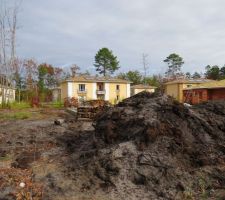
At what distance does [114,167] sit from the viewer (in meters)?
8.02

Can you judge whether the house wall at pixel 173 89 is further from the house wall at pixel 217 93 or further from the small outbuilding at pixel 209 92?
the house wall at pixel 217 93

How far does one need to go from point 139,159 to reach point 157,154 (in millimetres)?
462

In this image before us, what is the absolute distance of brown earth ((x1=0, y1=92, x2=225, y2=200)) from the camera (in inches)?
289

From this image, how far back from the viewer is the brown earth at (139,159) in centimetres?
735

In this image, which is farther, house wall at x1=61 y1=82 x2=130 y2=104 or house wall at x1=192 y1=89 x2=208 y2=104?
house wall at x1=61 y1=82 x2=130 y2=104

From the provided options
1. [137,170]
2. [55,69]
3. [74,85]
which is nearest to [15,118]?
[137,170]

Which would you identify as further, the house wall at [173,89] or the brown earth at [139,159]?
the house wall at [173,89]

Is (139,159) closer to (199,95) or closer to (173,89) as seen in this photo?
(199,95)

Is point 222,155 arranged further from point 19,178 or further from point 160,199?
point 19,178

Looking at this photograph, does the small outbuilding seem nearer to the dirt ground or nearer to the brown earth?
the dirt ground

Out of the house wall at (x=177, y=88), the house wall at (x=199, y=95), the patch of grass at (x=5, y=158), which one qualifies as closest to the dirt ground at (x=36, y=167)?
the patch of grass at (x=5, y=158)

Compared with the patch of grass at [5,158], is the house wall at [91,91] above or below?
above

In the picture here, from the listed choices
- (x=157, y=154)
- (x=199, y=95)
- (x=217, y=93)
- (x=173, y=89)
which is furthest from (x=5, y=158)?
(x=173, y=89)

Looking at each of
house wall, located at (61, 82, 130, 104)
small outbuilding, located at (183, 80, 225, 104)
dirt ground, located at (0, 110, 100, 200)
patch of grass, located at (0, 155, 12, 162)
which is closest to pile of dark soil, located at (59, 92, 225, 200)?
dirt ground, located at (0, 110, 100, 200)
